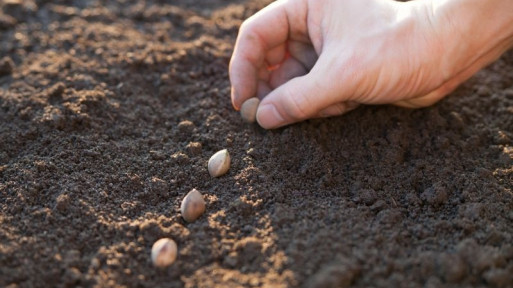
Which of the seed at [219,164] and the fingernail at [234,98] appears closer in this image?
the seed at [219,164]

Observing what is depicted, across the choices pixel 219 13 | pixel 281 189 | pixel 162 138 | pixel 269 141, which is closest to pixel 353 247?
pixel 281 189

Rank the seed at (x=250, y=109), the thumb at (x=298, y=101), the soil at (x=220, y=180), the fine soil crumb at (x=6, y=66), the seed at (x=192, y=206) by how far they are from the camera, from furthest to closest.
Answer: the fine soil crumb at (x=6, y=66)
the seed at (x=250, y=109)
the thumb at (x=298, y=101)
the seed at (x=192, y=206)
the soil at (x=220, y=180)

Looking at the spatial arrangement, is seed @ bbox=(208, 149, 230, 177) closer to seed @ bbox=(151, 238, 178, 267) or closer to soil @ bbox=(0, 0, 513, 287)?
soil @ bbox=(0, 0, 513, 287)

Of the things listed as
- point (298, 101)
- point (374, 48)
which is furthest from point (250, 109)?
point (374, 48)

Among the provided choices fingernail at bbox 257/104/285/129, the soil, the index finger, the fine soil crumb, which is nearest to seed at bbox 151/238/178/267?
the soil

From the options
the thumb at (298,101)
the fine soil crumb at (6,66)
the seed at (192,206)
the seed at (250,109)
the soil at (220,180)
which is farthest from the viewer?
the fine soil crumb at (6,66)

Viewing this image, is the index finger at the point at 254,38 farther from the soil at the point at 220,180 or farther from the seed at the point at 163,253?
the seed at the point at 163,253

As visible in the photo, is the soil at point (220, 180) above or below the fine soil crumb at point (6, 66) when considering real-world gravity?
below

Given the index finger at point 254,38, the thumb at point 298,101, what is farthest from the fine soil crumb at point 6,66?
the thumb at point 298,101

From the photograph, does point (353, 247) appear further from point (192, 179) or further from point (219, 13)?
point (219, 13)
